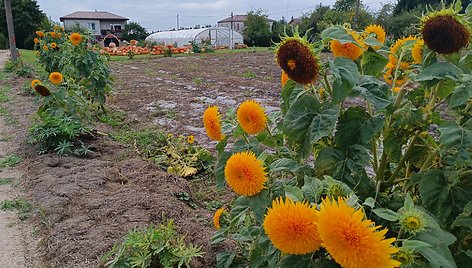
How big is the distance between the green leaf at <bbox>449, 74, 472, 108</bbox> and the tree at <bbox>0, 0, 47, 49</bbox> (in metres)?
31.7

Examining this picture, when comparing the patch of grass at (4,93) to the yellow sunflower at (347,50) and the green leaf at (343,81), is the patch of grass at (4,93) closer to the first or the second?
the yellow sunflower at (347,50)

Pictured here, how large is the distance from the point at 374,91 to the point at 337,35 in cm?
21

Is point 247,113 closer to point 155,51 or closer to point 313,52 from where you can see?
point 313,52

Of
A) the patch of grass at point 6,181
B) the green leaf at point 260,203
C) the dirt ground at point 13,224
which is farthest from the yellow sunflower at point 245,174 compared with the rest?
the patch of grass at point 6,181

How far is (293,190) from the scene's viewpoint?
3.23ft

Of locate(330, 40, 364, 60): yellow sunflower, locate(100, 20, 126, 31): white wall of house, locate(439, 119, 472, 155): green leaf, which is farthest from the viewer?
locate(100, 20, 126, 31): white wall of house

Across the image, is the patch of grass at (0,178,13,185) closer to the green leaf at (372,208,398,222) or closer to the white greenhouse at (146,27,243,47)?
the green leaf at (372,208,398,222)

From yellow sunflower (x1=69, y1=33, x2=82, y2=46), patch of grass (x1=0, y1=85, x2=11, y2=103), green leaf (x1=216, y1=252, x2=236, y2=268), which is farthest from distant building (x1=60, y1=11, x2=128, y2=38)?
green leaf (x1=216, y1=252, x2=236, y2=268)

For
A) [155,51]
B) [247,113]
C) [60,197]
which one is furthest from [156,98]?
[155,51]

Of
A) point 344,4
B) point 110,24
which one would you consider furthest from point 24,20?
point 110,24

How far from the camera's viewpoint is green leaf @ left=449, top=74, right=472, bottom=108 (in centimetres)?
110

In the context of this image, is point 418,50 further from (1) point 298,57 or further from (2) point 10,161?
(2) point 10,161

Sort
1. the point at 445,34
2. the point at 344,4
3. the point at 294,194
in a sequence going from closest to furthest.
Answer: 1. the point at 294,194
2. the point at 445,34
3. the point at 344,4

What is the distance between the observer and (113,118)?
607 cm
